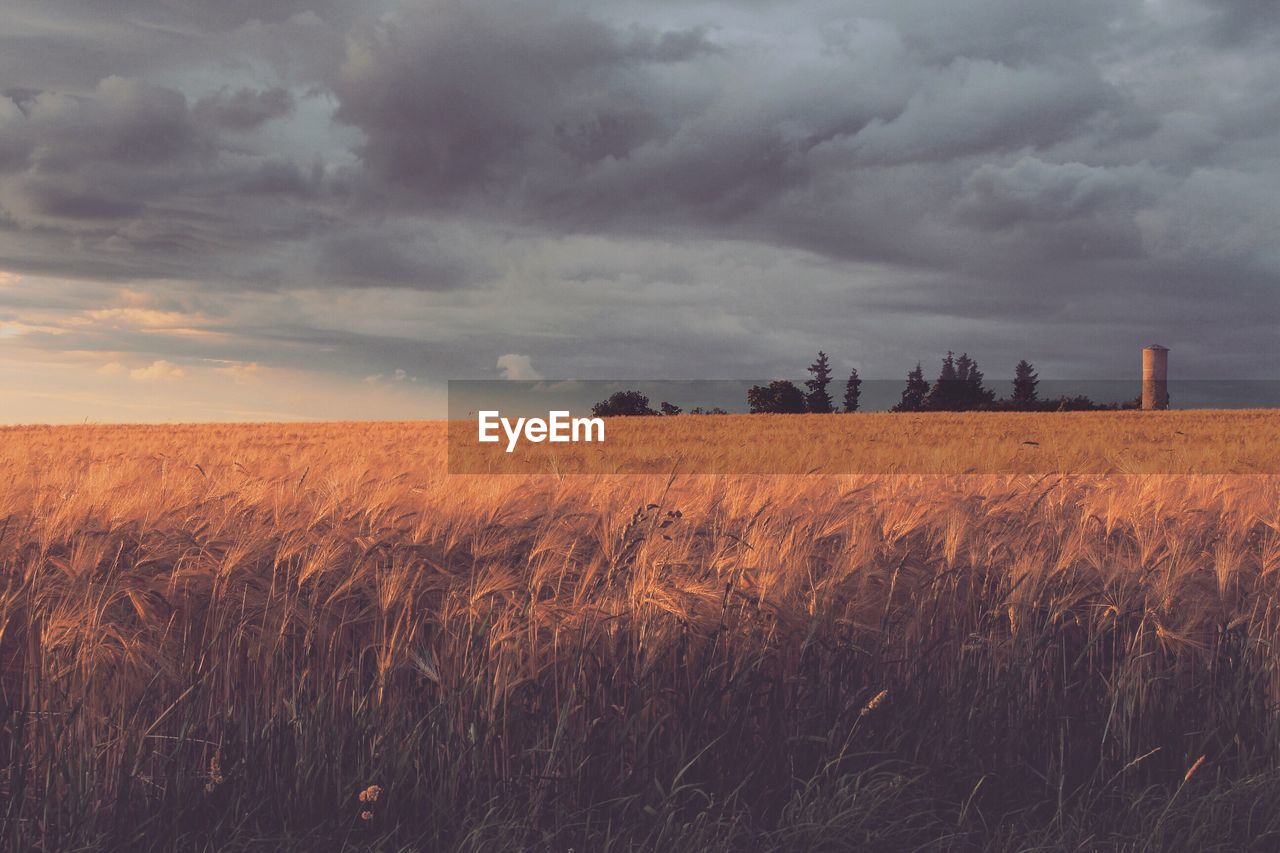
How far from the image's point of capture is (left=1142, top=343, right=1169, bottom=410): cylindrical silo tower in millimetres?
67750

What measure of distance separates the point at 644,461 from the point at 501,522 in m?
12.4

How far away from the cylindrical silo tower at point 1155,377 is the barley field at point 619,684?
2763 inches

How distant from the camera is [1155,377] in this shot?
6888 centimetres

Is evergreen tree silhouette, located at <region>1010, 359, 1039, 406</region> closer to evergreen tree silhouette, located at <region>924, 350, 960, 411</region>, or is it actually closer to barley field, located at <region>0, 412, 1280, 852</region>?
evergreen tree silhouette, located at <region>924, 350, 960, 411</region>

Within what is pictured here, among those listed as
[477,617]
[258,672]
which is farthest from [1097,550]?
[258,672]

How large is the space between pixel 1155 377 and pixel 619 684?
7513 cm

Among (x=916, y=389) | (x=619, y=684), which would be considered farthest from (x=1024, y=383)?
(x=619, y=684)

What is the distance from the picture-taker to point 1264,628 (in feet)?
15.2

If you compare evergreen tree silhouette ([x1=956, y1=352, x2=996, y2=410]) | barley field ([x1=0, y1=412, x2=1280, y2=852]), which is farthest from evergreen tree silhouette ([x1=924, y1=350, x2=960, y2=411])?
barley field ([x1=0, y1=412, x2=1280, y2=852])

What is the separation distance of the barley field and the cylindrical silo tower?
70188 mm

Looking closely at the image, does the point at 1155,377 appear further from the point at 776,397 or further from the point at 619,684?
the point at 619,684

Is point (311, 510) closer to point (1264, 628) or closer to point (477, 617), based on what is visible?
point (477, 617)

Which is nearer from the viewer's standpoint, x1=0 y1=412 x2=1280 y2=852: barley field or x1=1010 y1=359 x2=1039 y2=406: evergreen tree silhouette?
x1=0 y1=412 x2=1280 y2=852: barley field

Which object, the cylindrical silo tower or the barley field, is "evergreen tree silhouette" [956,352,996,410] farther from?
the barley field
